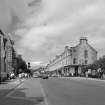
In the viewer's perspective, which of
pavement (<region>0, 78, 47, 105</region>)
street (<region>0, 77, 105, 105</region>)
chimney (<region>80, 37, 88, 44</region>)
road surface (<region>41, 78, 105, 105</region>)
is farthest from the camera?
chimney (<region>80, 37, 88, 44</region>)

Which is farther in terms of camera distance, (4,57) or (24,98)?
(4,57)

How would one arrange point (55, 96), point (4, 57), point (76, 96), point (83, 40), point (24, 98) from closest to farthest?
point (24, 98) < point (76, 96) < point (55, 96) < point (4, 57) < point (83, 40)

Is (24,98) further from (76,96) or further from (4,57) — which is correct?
(4,57)

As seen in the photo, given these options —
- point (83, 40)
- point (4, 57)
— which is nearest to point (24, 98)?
point (4, 57)

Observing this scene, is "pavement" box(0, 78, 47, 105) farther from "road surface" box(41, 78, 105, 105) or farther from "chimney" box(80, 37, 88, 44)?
"chimney" box(80, 37, 88, 44)

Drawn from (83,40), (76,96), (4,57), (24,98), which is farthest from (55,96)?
(83,40)

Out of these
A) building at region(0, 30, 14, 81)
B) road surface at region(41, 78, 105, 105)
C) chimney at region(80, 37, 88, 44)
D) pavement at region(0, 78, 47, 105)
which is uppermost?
chimney at region(80, 37, 88, 44)

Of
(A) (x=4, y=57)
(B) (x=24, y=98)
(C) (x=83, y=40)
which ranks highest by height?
(C) (x=83, y=40)

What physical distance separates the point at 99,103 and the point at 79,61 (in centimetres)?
10574

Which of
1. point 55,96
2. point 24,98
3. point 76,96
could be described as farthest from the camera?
point 55,96

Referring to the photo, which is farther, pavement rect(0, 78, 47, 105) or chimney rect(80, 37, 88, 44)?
chimney rect(80, 37, 88, 44)

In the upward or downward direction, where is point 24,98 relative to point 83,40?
downward

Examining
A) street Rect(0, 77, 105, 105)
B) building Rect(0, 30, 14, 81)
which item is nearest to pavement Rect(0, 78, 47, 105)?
street Rect(0, 77, 105, 105)

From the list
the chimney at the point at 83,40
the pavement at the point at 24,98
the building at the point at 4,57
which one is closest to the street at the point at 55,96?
the pavement at the point at 24,98
